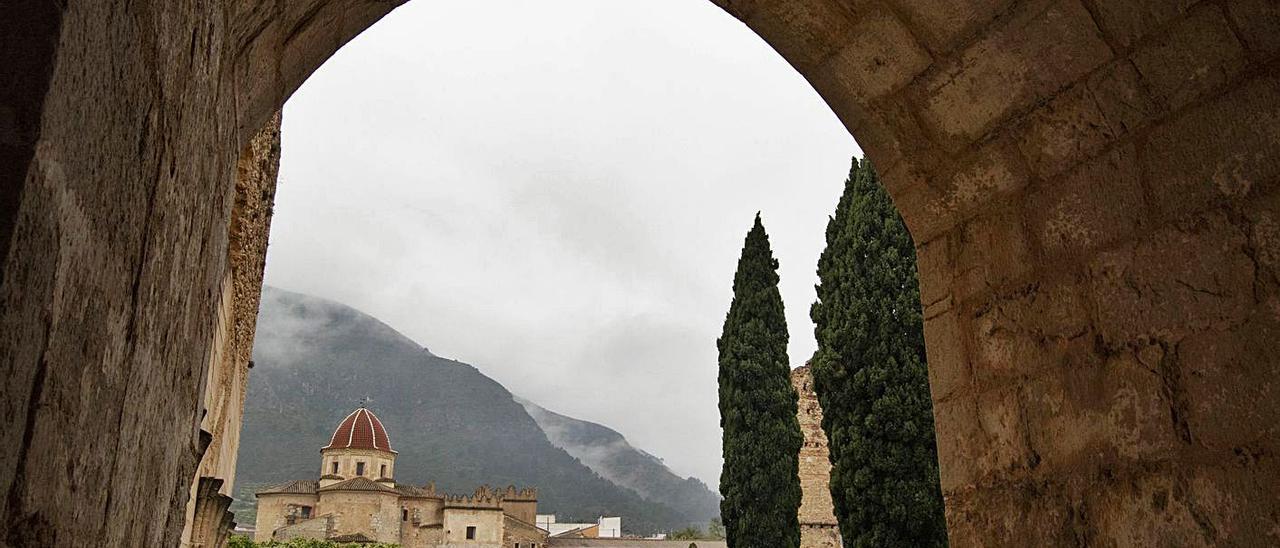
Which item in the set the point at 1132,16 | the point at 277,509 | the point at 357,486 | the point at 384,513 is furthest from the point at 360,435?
the point at 1132,16

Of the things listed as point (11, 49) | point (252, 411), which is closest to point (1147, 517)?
point (11, 49)

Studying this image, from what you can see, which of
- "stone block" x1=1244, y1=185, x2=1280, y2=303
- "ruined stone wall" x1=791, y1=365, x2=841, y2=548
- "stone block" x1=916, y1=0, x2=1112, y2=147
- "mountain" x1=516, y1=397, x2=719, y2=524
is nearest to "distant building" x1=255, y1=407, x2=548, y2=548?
"ruined stone wall" x1=791, y1=365, x2=841, y2=548

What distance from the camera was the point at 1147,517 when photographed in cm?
218

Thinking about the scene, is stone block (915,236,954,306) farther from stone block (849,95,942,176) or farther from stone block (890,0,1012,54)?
stone block (890,0,1012,54)

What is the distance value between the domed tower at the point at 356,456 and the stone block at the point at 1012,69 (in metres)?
50.5

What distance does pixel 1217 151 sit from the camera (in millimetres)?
2211

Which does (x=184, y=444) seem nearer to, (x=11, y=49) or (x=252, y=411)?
(x=11, y=49)

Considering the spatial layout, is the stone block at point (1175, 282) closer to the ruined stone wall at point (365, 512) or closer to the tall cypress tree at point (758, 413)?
Answer: the tall cypress tree at point (758, 413)

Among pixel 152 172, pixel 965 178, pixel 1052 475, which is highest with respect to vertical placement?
pixel 965 178

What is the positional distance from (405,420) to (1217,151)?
137m

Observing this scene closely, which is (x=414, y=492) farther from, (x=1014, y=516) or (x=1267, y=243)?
(x=1267, y=243)

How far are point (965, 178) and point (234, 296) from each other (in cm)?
626

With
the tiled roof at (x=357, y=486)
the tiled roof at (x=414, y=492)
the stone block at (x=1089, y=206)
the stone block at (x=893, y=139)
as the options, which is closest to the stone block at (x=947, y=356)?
the stone block at (x=1089, y=206)

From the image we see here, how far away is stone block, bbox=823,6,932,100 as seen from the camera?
8.98ft
